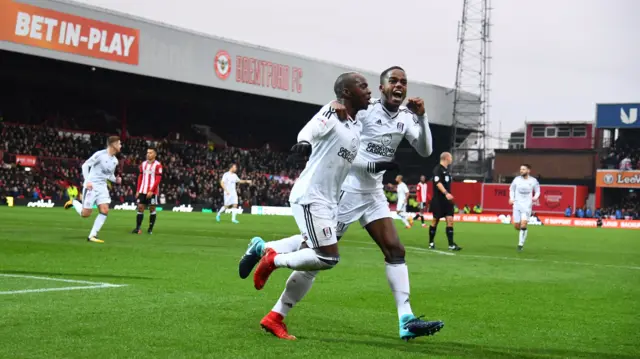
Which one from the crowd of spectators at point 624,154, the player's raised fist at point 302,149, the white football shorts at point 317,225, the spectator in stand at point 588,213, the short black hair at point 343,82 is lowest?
the white football shorts at point 317,225

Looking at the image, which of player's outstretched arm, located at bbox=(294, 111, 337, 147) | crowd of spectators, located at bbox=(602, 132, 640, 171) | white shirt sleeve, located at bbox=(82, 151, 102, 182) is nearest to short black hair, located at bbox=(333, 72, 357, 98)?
player's outstretched arm, located at bbox=(294, 111, 337, 147)

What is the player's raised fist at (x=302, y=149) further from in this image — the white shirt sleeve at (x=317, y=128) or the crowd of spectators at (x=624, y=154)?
the crowd of spectators at (x=624, y=154)

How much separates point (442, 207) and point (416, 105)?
45.2 feet

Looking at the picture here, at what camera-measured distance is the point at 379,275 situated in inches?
534

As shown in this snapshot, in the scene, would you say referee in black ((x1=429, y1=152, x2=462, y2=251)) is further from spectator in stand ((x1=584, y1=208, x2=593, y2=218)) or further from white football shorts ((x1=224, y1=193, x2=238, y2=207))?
spectator in stand ((x1=584, y1=208, x2=593, y2=218))

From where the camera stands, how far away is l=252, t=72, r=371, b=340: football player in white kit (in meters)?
7.21

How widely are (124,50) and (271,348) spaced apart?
1790 inches

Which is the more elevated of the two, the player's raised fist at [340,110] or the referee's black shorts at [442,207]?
the player's raised fist at [340,110]

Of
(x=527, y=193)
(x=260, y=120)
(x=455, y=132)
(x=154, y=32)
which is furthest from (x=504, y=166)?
(x=527, y=193)

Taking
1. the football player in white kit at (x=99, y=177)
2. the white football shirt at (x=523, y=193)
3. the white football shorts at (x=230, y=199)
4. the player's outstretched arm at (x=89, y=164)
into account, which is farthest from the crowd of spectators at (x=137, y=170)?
the white football shirt at (x=523, y=193)

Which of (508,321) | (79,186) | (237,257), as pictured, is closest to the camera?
(508,321)

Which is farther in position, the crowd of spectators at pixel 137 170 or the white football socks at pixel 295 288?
the crowd of spectators at pixel 137 170

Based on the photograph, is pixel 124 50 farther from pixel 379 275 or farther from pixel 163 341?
pixel 163 341

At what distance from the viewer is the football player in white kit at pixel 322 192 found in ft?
23.6
